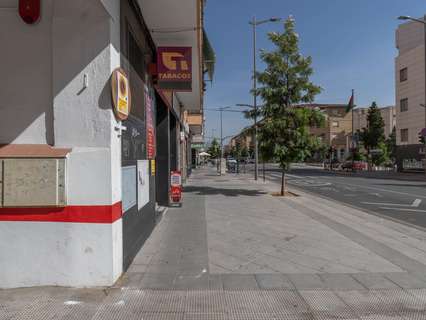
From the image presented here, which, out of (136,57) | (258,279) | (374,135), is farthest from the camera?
(374,135)

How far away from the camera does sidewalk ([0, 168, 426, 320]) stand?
158 inches

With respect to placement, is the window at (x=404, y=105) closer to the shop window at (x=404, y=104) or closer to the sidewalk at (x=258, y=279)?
the shop window at (x=404, y=104)

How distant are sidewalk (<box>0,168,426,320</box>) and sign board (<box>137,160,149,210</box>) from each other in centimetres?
79

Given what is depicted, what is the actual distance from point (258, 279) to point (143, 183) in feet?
9.77

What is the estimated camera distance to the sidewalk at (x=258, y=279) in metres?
4.02

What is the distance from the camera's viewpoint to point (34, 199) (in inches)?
179

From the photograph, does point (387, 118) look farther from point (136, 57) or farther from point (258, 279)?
point (258, 279)

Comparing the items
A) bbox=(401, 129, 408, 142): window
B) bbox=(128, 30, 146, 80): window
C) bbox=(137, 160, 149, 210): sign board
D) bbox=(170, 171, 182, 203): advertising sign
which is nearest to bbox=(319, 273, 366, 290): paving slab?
bbox=(137, 160, 149, 210): sign board

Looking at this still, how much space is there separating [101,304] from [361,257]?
4.10 m

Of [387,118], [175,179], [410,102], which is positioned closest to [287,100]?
[175,179]

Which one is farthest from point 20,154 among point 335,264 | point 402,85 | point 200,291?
point 402,85

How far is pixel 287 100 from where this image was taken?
1559 centimetres

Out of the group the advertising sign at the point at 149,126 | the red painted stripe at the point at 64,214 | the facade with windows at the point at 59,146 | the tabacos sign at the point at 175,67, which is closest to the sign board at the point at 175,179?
the advertising sign at the point at 149,126

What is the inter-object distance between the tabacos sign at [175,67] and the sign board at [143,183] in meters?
→ 1.62
